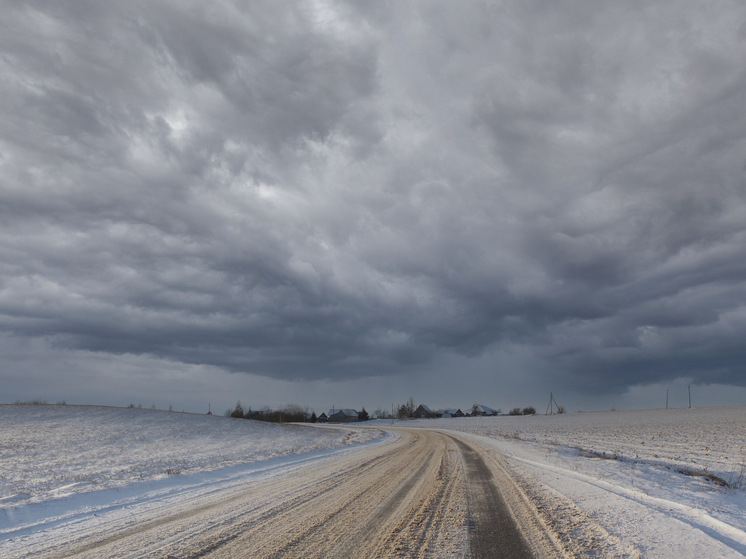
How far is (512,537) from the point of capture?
22.1 ft

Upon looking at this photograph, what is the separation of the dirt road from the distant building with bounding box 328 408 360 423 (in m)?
159

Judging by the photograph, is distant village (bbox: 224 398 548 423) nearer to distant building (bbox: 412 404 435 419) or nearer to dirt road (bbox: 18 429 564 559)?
distant building (bbox: 412 404 435 419)

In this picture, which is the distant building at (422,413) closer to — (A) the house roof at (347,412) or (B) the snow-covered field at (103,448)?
(A) the house roof at (347,412)

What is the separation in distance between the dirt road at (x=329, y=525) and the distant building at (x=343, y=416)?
520 ft

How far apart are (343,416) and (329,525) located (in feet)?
540

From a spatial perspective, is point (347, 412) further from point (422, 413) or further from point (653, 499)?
point (653, 499)

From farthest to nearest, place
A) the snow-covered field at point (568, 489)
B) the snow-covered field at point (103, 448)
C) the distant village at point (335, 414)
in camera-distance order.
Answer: the distant village at point (335, 414)
the snow-covered field at point (103, 448)
the snow-covered field at point (568, 489)

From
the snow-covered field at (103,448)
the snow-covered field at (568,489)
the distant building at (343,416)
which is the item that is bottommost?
the distant building at (343,416)

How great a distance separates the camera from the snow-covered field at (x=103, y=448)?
14.5 m

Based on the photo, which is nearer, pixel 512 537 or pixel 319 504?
pixel 512 537

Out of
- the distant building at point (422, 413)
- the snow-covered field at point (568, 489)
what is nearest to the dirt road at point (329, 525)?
the snow-covered field at point (568, 489)

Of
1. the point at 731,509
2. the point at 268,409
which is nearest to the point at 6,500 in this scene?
the point at 731,509

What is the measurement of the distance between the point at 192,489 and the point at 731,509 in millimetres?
13858

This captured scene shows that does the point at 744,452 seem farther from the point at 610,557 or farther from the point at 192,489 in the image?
the point at 192,489
